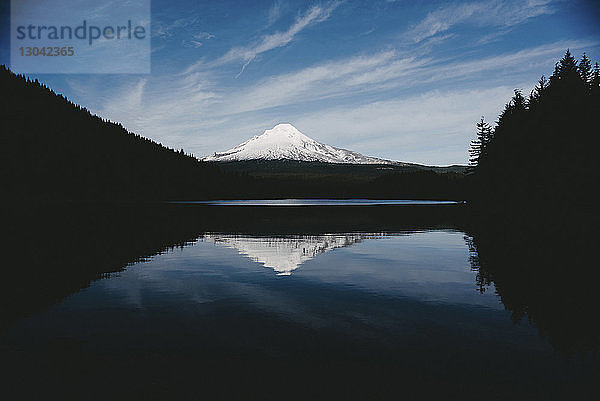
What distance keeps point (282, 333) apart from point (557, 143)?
173 ft

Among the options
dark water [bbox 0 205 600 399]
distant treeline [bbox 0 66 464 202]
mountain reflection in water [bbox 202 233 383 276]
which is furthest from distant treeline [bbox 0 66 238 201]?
dark water [bbox 0 205 600 399]

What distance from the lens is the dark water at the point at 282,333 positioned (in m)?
9.52

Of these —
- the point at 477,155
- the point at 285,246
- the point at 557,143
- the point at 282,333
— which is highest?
the point at 477,155

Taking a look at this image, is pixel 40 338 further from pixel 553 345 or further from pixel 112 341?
pixel 553 345

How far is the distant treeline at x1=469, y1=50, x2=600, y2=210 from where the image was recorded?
4816 cm

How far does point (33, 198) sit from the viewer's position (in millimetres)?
126375

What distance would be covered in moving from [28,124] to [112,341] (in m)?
189

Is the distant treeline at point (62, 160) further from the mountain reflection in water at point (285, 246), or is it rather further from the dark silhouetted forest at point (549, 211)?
the dark silhouetted forest at point (549, 211)

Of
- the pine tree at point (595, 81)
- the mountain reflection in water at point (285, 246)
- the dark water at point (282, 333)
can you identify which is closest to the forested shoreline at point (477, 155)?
the pine tree at point (595, 81)

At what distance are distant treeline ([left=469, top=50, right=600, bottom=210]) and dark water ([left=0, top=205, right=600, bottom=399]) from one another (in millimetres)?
32945

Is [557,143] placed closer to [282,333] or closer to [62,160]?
[282,333]

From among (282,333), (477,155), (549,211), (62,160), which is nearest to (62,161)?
(62,160)

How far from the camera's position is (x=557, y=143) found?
51750 mm

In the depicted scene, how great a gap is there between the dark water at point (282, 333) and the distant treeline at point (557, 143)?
32945mm
